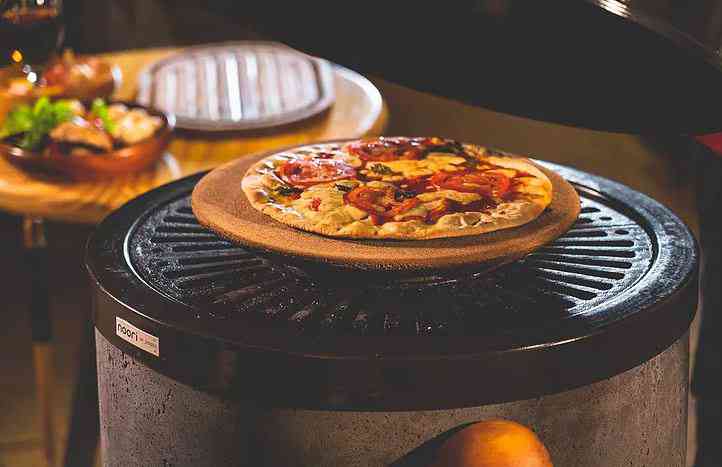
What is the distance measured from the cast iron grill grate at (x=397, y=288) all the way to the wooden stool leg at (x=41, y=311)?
1.14 meters

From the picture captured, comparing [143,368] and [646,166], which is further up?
[143,368]

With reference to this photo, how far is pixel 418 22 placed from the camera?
1.57 m

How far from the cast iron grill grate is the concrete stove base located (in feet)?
0.38

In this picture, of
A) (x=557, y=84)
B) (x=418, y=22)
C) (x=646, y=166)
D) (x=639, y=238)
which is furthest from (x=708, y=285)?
(x=646, y=166)

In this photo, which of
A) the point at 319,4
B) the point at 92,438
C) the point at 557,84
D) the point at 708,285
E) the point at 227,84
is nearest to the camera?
the point at 319,4

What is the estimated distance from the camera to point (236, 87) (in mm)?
3314

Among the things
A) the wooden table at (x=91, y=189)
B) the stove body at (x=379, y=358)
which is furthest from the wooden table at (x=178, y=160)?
the stove body at (x=379, y=358)

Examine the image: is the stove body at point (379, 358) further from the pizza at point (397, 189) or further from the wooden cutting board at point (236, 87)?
the wooden cutting board at point (236, 87)

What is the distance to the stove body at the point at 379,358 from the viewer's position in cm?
135

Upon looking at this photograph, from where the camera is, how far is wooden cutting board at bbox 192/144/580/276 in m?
1.41

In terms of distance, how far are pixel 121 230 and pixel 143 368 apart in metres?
0.35

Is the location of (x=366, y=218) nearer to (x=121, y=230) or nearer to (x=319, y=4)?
(x=319, y=4)

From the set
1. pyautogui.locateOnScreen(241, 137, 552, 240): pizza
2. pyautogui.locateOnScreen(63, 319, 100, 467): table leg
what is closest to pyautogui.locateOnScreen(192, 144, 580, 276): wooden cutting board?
pyautogui.locateOnScreen(241, 137, 552, 240): pizza

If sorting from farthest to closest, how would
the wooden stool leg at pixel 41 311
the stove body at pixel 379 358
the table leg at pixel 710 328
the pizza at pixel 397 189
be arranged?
1. the wooden stool leg at pixel 41 311
2. the table leg at pixel 710 328
3. the pizza at pixel 397 189
4. the stove body at pixel 379 358
